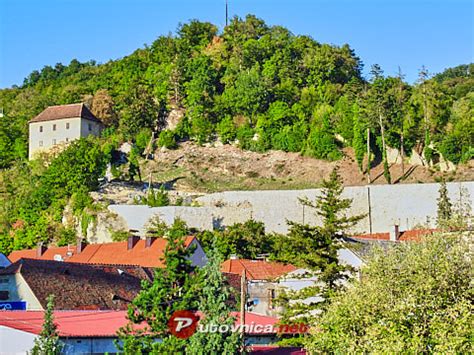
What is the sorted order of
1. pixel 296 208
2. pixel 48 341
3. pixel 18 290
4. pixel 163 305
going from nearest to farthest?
pixel 48 341 < pixel 163 305 < pixel 18 290 < pixel 296 208

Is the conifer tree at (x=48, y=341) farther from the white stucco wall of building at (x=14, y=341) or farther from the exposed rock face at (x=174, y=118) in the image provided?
the exposed rock face at (x=174, y=118)

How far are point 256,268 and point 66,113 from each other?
96.5ft

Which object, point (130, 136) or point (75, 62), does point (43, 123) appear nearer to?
point (130, 136)

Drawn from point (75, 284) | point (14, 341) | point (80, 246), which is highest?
point (80, 246)

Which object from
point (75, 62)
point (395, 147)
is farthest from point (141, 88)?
point (75, 62)

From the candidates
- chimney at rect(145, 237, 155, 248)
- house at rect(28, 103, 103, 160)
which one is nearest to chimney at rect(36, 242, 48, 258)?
chimney at rect(145, 237, 155, 248)

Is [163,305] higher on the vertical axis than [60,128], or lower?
lower

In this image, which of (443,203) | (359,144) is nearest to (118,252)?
(443,203)

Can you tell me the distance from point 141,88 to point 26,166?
35.6 feet

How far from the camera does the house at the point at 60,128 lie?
64688 millimetres

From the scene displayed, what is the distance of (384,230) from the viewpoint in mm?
49281

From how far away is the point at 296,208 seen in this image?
5162 centimetres

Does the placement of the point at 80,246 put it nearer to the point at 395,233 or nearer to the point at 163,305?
the point at 395,233

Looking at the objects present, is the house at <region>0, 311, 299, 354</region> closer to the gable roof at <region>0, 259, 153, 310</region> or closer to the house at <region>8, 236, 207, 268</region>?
the gable roof at <region>0, 259, 153, 310</region>
